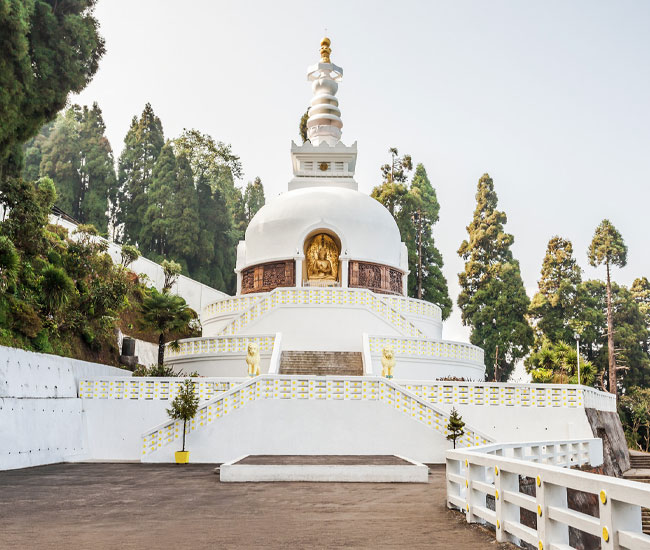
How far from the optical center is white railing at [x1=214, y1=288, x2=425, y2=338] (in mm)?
23125

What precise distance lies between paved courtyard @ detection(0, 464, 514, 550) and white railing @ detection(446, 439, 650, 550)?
0.88ft

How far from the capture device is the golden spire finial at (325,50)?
1448 inches

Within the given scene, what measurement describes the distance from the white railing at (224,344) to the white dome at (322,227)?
7261mm

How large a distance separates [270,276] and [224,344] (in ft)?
24.3

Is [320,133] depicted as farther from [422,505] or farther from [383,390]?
[422,505]

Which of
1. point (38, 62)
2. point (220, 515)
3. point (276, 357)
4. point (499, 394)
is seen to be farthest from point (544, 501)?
point (38, 62)

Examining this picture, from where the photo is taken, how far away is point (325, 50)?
37.0 metres

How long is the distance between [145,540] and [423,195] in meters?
41.6

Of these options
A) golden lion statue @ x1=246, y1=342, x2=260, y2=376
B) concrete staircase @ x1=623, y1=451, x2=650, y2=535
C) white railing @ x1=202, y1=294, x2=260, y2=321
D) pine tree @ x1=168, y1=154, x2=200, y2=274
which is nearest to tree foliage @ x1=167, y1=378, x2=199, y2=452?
golden lion statue @ x1=246, y1=342, x2=260, y2=376

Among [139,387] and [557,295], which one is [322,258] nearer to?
[139,387]

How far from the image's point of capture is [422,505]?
28.5 feet

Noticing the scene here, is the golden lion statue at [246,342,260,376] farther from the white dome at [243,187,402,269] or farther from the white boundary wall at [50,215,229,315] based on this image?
the white boundary wall at [50,215,229,315]

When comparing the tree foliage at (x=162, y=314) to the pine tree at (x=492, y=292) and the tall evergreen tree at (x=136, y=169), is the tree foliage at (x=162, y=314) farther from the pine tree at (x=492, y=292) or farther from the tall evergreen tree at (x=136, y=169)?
the tall evergreen tree at (x=136, y=169)

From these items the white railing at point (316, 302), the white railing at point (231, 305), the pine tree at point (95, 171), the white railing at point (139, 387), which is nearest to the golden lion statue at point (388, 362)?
the white railing at point (139, 387)
